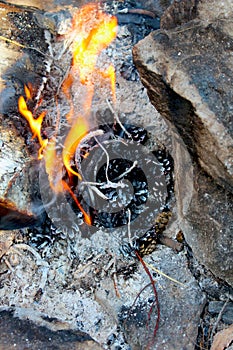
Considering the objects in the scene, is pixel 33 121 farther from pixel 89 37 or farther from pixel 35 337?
pixel 35 337

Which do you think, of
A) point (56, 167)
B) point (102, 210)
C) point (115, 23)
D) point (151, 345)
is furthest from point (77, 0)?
point (151, 345)

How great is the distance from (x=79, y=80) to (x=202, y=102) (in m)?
1.11

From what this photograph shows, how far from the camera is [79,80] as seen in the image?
2967 millimetres

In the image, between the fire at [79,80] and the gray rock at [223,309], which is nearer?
the gray rock at [223,309]

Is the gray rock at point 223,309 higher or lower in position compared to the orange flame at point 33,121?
lower

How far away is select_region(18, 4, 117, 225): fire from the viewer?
2662 millimetres

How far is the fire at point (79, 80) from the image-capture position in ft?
8.73

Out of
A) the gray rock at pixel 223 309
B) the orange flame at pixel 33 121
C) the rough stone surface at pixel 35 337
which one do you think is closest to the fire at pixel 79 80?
the orange flame at pixel 33 121

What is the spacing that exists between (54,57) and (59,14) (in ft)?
1.00

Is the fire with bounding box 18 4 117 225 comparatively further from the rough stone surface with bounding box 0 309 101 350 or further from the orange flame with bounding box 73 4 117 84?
the rough stone surface with bounding box 0 309 101 350

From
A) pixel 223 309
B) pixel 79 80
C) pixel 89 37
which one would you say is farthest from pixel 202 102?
pixel 89 37

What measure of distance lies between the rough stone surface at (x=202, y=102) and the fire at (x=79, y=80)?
602mm

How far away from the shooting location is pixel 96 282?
2.54m

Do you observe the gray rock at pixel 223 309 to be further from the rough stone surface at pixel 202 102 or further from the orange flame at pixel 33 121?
the orange flame at pixel 33 121
